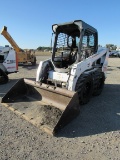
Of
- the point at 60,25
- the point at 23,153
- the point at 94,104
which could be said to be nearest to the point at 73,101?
the point at 23,153

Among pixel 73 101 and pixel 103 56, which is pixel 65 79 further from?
pixel 103 56

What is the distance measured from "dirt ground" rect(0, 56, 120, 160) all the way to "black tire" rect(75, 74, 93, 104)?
53 cm

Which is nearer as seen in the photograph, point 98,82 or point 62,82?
point 62,82

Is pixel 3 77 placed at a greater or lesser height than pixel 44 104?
greater

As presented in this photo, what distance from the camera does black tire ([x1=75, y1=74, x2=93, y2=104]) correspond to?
5642 millimetres

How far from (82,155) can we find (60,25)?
4172 mm

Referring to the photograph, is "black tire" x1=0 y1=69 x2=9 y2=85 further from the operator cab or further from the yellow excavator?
the yellow excavator

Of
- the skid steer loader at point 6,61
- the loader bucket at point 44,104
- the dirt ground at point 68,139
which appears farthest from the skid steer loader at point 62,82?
the skid steer loader at point 6,61

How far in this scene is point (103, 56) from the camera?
302 inches

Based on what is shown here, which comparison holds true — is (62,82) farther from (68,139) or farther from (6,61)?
(6,61)

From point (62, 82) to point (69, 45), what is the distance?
153 cm

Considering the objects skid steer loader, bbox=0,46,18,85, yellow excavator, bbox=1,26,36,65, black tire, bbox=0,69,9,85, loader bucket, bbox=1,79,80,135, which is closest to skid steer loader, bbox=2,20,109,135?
loader bucket, bbox=1,79,80,135

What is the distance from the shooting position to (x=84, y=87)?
238 inches

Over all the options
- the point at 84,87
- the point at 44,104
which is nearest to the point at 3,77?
the point at 44,104
